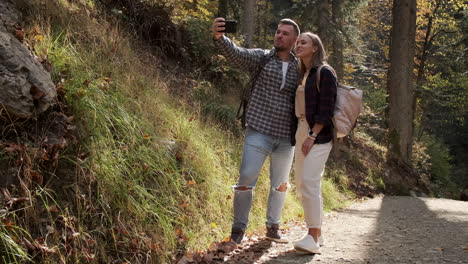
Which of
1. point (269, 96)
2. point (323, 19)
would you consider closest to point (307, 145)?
point (269, 96)

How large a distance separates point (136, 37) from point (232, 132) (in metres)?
2.56

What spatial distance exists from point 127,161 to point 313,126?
183cm

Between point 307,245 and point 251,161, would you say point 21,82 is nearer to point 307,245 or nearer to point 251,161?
point 251,161

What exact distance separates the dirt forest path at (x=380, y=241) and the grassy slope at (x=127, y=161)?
52 cm

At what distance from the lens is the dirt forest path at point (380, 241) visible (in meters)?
4.34

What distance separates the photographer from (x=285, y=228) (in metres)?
6.10

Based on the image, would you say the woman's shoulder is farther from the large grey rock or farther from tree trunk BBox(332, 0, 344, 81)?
tree trunk BBox(332, 0, 344, 81)

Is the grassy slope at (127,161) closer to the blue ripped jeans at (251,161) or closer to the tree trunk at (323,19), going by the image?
the blue ripped jeans at (251,161)

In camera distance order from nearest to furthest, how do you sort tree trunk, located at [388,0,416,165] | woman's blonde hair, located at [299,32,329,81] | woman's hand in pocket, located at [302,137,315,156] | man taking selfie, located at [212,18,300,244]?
woman's hand in pocket, located at [302,137,315,156], woman's blonde hair, located at [299,32,329,81], man taking selfie, located at [212,18,300,244], tree trunk, located at [388,0,416,165]

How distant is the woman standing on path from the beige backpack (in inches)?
3.0

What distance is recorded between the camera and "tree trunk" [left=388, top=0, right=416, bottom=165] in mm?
13180

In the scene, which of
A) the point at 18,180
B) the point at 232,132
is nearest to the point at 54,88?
the point at 18,180

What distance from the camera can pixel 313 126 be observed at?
173 inches

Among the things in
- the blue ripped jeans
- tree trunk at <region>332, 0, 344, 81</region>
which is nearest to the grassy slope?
the blue ripped jeans
